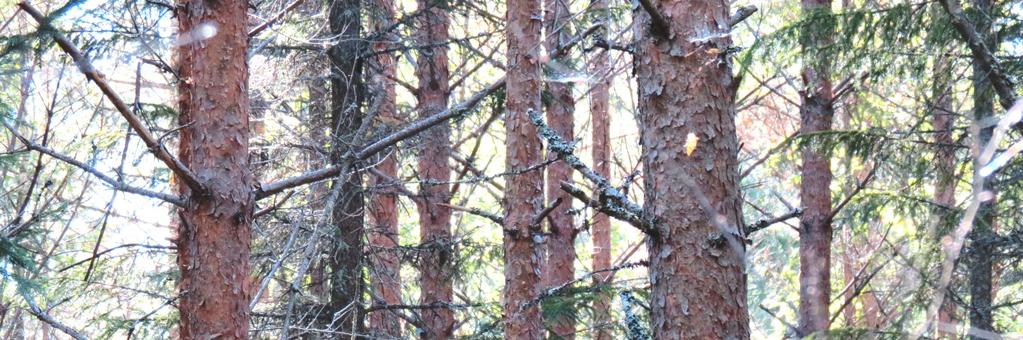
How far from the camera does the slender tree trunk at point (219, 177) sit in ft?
16.7

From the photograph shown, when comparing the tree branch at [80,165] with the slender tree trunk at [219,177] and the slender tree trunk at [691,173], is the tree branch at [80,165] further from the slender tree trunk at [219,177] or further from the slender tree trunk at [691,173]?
the slender tree trunk at [691,173]

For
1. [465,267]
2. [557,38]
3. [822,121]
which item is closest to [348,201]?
[465,267]

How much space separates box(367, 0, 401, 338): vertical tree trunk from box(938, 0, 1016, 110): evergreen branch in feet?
13.6

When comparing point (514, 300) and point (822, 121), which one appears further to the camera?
point (822, 121)

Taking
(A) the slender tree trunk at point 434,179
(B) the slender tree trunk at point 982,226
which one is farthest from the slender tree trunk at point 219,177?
(B) the slender tree trunk at point 982,226

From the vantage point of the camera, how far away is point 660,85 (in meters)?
3.39

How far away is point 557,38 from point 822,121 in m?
3.43

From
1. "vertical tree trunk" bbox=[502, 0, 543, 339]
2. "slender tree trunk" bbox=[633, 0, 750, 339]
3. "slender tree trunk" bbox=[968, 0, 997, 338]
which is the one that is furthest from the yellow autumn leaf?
"slender tree trunk" bbox=[968, 0, 997, 338]

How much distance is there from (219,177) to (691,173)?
296cm

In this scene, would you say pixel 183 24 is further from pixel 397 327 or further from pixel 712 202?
pixel 397 327

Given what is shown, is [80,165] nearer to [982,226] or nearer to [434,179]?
[434,179]

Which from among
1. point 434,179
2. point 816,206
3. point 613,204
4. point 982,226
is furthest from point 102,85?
point 816,206

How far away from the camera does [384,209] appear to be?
1201 cm

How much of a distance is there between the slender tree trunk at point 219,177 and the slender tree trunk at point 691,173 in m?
2.75
